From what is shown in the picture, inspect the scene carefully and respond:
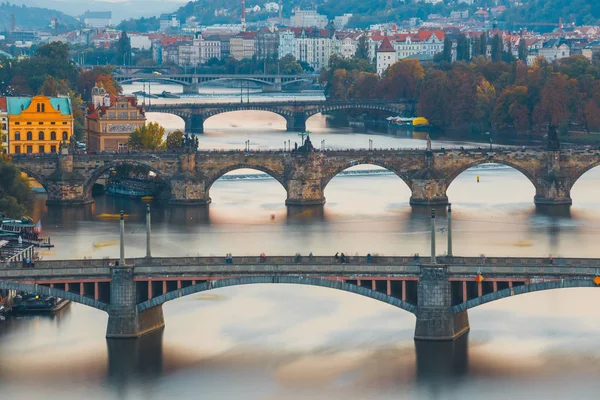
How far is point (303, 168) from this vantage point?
7331 centimetres

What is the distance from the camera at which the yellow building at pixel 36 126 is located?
79.2 m

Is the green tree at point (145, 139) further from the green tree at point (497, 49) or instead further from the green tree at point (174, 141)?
the green tree at point (497, 49)

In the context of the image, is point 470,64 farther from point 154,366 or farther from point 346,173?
point 154,366

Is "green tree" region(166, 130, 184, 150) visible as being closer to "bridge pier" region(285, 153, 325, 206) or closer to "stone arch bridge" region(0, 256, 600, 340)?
"bridge pier" region(285, 153, 325, 206)

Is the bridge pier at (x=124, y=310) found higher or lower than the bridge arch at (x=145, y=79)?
lower

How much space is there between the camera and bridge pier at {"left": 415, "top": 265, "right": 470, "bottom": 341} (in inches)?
1690

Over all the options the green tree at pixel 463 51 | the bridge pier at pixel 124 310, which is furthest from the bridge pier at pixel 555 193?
the green tree at pixel 463 51

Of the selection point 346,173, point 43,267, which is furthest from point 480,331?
point 346,173

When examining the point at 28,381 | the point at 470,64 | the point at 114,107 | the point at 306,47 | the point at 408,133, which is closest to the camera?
the point at 28,381

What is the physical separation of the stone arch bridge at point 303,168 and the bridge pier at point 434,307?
96.5 feet

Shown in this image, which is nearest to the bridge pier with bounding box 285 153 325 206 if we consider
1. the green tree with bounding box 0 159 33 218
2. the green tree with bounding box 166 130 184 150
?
the green tree with bounding box 166 130 184 150

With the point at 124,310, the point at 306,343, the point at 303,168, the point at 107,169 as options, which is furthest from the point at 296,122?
the point at 124,310

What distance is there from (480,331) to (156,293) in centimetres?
A: 817

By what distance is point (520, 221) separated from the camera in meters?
67.6
